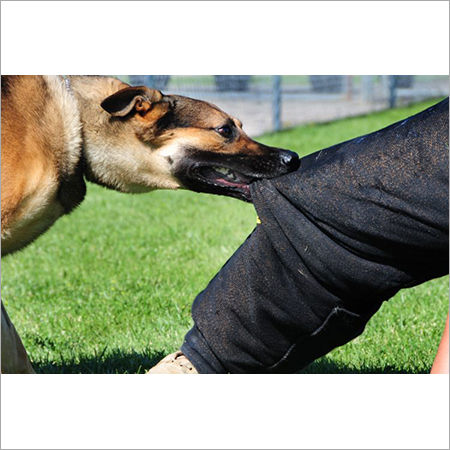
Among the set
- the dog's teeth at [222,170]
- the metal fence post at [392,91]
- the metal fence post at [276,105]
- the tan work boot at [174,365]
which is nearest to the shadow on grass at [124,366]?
the tan work boot at [174,365]

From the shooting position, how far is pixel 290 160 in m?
3.44

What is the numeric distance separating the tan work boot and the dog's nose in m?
1.04

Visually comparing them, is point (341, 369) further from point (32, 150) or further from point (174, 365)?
point (32, 150)

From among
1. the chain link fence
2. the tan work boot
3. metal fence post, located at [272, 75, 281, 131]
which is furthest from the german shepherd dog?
metal fence post, located at [272, 75, 281, 131]

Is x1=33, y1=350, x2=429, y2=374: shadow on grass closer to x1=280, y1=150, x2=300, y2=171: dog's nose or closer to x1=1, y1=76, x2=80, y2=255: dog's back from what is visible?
x1=1, y1=76, x2=80, y2=255: dog's back

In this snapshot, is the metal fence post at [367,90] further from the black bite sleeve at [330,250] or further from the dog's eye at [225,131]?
the black bite sleeve at [330,250]

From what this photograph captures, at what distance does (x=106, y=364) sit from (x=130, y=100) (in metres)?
1.30

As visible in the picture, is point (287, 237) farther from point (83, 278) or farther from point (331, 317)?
point (83, 278)

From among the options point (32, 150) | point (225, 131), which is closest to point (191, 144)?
point (225, 131)

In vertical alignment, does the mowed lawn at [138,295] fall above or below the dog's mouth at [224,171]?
below

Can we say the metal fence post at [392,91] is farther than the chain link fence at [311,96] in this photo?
Yes

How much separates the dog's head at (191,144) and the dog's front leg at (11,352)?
1.04 m

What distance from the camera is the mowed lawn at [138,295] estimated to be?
3.84 m

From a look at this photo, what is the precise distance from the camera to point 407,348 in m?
3.85
